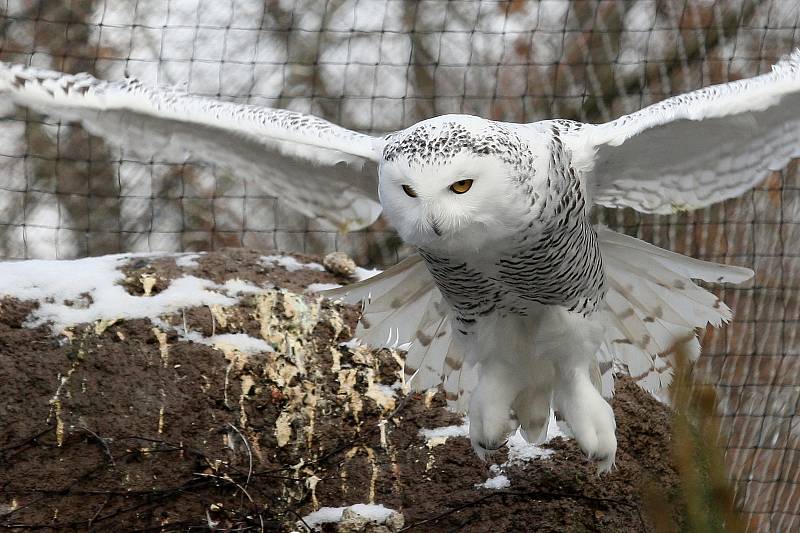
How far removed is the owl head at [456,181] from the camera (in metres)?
2.45

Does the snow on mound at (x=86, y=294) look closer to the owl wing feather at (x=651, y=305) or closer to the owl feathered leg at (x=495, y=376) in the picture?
the owl feathered leg at (x=495, y=376)

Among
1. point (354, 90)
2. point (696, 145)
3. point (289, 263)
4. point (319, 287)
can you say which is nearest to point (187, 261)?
point (289, 263)

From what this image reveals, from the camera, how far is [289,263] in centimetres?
413

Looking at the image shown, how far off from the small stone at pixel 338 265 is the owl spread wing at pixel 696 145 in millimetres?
1225

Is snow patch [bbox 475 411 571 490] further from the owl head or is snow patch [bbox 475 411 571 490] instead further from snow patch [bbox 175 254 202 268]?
snow patch [bbox 175 254 202 268]

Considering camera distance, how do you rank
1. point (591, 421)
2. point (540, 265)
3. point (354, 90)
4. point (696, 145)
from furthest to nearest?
1. point (354, 90)
2. point (591, 421)
3. point (696, 145)
4. point (540, 265)

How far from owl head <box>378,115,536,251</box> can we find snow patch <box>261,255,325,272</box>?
1.52 meters

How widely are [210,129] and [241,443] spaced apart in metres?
1.14

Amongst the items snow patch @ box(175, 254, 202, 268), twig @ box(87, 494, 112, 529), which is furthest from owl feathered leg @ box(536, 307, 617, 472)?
twig @ box(87, 494, 112, 529)

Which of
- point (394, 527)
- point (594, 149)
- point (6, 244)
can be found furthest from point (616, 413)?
point (6, 244)

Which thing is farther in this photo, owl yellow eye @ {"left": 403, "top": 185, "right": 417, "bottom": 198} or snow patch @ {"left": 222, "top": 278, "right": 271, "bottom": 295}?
snow patch @ {"left": 222, "top": 278, "right": 271, "bottom": 295}

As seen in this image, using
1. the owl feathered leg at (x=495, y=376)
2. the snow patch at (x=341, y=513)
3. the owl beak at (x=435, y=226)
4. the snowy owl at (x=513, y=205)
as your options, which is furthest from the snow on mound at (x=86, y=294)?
the owl beak at (x=435, y=226)

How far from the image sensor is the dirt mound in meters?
3.43

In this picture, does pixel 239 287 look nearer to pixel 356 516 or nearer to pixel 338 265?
pixel 338 265
